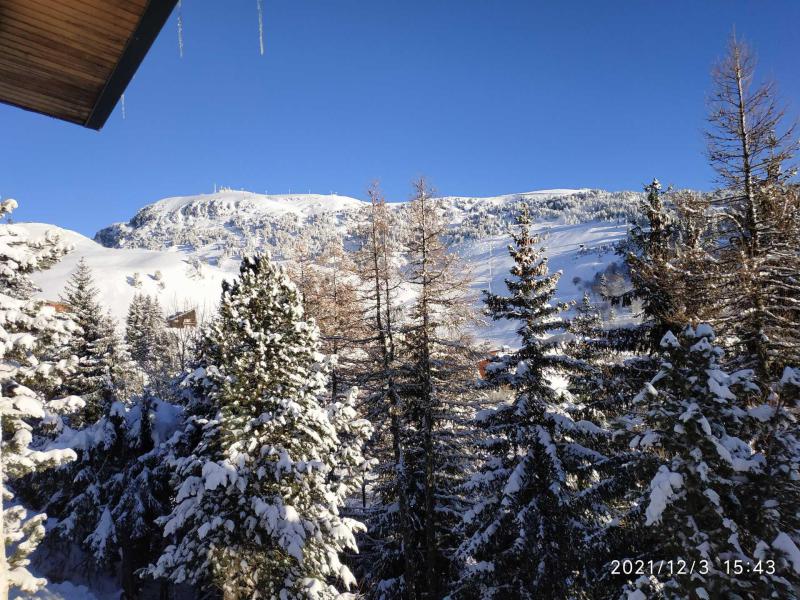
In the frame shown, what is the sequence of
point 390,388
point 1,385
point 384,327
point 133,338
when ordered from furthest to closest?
point 133,338 → point 384,327 → point 390,388 → point 1,385

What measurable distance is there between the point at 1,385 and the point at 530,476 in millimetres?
12376

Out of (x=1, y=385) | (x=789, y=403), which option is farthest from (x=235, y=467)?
(x=789, y=403)

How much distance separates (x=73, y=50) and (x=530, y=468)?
42.8 feet

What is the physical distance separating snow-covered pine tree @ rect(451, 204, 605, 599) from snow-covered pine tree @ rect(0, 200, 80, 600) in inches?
406

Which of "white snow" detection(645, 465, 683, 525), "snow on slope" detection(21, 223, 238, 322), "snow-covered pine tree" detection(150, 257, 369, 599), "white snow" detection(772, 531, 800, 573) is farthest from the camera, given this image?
"snow on slope" detection(21, 223, 238, 322)

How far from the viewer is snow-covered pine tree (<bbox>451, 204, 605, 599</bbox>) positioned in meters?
12.4

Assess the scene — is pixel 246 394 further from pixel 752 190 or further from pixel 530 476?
pixel 752 190

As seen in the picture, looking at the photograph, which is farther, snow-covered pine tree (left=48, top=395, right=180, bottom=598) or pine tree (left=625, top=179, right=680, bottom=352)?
snow-covered pine tree (left=48, top=395, right=180, bottom=598)

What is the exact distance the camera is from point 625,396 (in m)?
13.1

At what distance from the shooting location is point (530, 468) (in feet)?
42.0

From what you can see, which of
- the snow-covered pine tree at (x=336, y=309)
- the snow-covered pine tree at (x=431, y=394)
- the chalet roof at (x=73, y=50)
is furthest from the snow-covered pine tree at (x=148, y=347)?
the chalet roof at (x=73, y=50)

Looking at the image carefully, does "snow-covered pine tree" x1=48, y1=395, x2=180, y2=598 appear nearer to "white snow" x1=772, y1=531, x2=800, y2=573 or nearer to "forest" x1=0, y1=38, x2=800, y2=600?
"forest" x1=0, y1=38, x2=800, y2=600

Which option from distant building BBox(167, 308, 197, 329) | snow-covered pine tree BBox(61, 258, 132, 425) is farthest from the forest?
distant building BBox(167, 308, 197, 329)

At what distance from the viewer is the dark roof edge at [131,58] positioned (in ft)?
7.45
